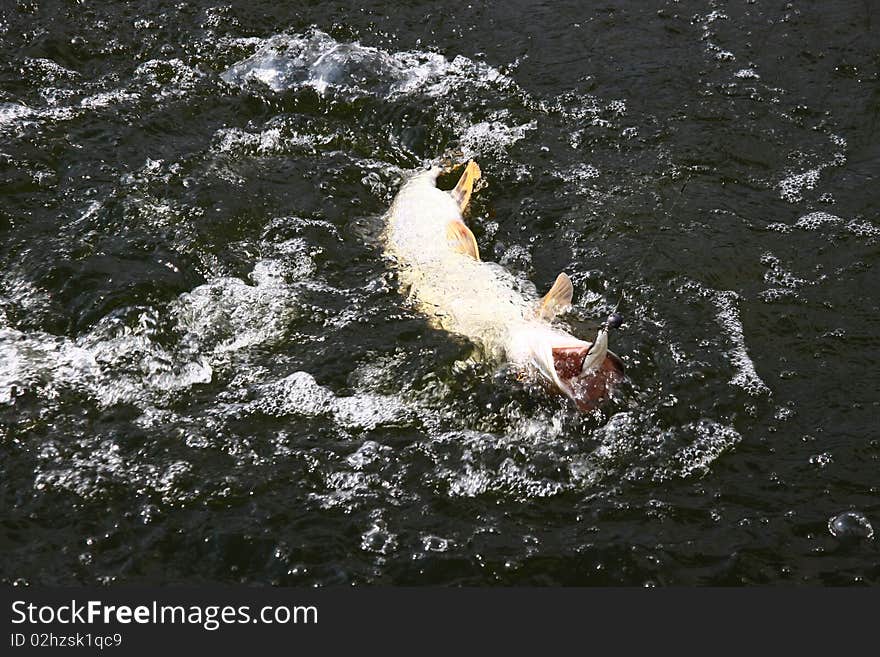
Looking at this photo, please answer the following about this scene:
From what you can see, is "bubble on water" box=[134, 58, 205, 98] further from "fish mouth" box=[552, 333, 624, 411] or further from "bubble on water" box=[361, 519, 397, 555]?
"bubble on water" box=[361, 519, 397, 555]

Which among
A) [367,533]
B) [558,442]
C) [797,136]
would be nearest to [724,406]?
[558,442]

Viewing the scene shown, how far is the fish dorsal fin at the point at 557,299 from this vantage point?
13.7 ft

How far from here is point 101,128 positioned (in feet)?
19.6

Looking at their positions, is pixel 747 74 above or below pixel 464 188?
above

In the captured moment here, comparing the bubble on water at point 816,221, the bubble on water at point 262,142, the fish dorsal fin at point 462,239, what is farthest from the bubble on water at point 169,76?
the bubble on water at point 816,221

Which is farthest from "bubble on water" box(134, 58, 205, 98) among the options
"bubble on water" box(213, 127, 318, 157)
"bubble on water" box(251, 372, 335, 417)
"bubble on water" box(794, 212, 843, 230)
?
"bubble on water" box(794, 212, 843, 230)

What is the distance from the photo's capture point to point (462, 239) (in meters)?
4.97

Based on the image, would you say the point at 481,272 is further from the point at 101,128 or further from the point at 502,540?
the point at 101,128

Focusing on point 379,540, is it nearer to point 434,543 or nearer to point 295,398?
point 434,543

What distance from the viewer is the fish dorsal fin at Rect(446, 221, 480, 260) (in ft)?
16.2

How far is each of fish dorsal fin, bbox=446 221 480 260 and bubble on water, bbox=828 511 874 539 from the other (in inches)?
87.4

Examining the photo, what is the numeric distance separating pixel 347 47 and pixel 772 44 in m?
3.23

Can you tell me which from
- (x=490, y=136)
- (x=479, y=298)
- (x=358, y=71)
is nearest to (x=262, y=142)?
(x=358, y=71)

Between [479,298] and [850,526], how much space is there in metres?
1.95
